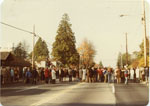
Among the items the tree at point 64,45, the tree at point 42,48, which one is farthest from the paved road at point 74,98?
the tree at point 42,48

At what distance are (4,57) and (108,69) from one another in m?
14.5

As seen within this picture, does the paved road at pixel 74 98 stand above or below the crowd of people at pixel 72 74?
below

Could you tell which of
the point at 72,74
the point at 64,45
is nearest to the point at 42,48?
the point at 72,74

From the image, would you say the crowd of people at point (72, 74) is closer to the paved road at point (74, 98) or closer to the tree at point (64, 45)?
the tree at point (64, 45)

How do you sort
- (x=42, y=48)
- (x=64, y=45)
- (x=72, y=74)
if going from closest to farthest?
(x=64, y=45)
(x=72, y=74)
(x=42, y=48)

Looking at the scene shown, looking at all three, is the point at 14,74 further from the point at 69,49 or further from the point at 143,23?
the point at 143,23

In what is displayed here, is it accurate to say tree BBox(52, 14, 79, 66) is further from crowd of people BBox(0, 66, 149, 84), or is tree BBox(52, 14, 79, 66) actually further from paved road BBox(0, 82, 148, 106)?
paved road BBox(0, 82, 148, 106)

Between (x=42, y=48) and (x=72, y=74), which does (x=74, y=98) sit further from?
(x=42, y=48)

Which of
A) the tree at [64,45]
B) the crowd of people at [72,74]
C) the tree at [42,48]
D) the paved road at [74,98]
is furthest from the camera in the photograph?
the tree at [42,48]

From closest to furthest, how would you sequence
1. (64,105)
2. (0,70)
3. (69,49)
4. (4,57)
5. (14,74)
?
(64,105) < (0,70) < (69,49) < (14,74) < (4,57)

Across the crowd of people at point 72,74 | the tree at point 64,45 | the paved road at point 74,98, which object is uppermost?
the tree at point 64,45

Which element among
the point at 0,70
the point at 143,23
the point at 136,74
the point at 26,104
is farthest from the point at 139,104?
the point at 143,23

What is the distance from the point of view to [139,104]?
45.8ft

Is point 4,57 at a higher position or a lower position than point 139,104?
higher
